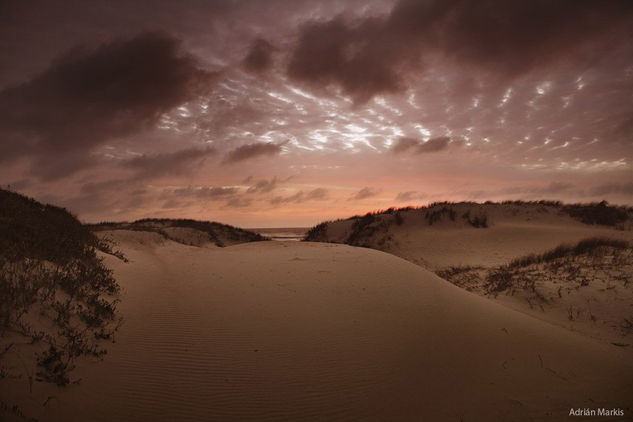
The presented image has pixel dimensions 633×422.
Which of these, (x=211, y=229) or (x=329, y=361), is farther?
(x=211, y=229)

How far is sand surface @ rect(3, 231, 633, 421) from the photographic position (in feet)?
9.63

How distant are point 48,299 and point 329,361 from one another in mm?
3628

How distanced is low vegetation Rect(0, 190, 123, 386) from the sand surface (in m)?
0.23

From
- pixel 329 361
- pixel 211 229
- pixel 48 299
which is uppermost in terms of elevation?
pixel 211 229

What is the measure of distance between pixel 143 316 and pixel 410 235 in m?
14.7

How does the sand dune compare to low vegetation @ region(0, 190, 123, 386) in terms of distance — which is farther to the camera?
the sand dune

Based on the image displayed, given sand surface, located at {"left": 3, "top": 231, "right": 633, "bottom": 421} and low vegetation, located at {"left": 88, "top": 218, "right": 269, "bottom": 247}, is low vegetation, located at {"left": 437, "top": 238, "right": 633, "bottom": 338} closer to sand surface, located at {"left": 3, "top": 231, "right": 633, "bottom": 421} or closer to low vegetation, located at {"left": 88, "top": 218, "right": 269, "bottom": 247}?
sand surface, located at {"left": 3, "top": 231, "right": 633, "bottom": 421}

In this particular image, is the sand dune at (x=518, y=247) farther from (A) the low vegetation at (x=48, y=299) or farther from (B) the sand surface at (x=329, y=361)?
(A) the low vegetation at (x=48, y=299)

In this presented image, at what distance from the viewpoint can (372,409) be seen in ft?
9.86

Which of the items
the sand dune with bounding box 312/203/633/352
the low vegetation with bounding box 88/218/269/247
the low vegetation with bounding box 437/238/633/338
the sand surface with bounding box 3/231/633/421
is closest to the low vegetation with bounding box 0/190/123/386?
the sand surface with bounding box 3/231/633/421

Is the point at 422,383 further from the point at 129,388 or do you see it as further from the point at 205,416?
the point at 129,388

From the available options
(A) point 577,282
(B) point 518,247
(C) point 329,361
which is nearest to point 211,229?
(B) point 518,247

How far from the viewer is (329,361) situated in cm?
367

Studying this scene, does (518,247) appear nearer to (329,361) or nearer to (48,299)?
(329,361)
